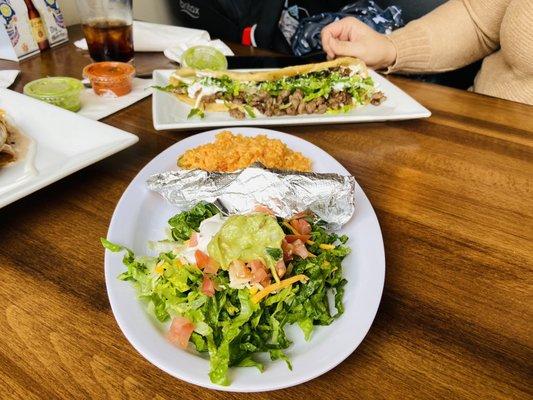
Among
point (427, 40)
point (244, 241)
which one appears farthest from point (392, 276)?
point (427, 40)

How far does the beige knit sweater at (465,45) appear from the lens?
1509 millimetres

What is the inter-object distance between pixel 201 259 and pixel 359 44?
1261mm

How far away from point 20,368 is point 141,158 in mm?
613

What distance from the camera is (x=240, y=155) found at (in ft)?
3.22

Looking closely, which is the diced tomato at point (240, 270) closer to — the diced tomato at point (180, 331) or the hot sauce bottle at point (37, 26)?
the diced tomato at point (180, 331)

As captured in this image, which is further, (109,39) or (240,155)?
(109,39)

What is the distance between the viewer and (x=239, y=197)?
0.84m

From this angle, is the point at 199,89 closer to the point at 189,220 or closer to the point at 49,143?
the point at 49,143

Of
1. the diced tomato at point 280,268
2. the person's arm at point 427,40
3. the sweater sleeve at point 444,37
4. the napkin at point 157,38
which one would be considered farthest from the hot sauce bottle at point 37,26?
the diced tomato at point 280,268

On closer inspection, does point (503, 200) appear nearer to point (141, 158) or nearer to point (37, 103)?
point (141, 158)

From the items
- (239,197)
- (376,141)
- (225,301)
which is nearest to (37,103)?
(239,197)

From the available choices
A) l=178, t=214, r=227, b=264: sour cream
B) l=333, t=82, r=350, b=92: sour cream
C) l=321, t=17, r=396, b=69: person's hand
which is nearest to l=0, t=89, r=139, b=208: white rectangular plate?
l=178, t=214, r=227, b=264: sour cream

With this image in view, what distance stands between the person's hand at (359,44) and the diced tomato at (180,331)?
4.37 feet

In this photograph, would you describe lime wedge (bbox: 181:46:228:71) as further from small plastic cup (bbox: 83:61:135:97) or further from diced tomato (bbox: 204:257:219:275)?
diced tomato (bbox: 204:257:219:275)
